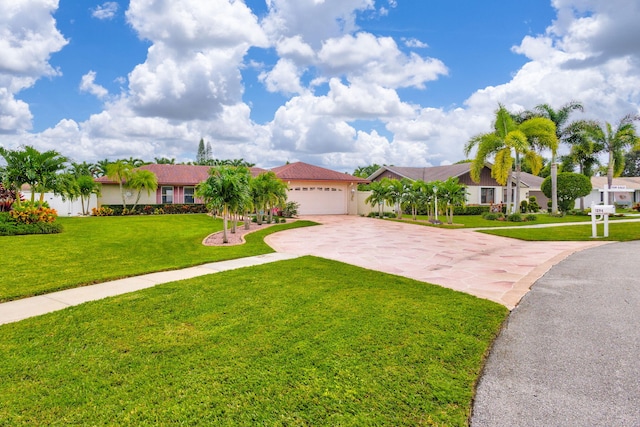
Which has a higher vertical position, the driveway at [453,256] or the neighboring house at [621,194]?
the neighboring house at [621,194]

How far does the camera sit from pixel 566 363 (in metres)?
3.52

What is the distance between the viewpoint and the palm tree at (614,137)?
26.8 metres

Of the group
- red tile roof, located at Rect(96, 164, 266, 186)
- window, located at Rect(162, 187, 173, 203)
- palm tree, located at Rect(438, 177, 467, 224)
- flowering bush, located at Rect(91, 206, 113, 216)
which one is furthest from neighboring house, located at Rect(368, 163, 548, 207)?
flowering bush, located at Rect(91, 206, 113, 216)

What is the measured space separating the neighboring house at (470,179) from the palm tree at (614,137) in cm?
638

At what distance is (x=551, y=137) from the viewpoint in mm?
24203

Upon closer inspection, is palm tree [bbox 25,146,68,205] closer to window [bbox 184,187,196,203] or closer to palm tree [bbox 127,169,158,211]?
palm tree [bbox 127,169,158,211]

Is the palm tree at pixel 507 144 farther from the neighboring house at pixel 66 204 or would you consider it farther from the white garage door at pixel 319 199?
the neighboring house at pixel 66 204

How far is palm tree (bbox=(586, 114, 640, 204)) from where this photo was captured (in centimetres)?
2680

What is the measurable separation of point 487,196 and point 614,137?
9.54m

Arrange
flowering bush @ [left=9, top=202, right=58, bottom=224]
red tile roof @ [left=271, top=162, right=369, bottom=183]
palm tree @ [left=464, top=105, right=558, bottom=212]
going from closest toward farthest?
1. flowering bush @ [left=9, top=202, right=58, bottom=224]
2. palm tree @ [left=464, top=105, right=558, bottom=212]
3. red tile roof @ [left=271, top=162, right=369, bottom=183]

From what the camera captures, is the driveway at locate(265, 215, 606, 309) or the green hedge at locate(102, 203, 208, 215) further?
the green hedge at locate(102, 203, 208, 215)

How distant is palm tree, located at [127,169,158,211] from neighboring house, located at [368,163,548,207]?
1886 centimetres

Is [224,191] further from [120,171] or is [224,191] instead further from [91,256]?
[120,171]

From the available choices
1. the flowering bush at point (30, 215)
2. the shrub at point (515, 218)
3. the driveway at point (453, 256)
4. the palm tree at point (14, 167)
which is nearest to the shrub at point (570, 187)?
the shrub at point (515, 218)
